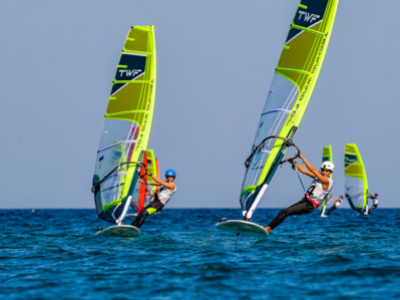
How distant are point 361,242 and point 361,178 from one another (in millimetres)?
32853

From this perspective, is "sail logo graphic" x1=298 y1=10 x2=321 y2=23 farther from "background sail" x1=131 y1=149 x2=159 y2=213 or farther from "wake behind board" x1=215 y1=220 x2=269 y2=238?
"background sail" x1=131 y1=149 x2=159 y2=213

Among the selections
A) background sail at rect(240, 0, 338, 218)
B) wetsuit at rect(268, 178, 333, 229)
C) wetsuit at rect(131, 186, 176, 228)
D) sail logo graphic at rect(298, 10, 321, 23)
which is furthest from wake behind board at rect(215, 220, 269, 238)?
sail logo graphic at rect(298, 10, 321, 23)

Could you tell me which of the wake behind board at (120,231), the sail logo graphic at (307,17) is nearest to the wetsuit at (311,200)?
the sail logo graphic at (307,17)

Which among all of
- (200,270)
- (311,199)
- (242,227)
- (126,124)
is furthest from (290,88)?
(126,124)

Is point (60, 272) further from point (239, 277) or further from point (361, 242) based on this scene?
point (361, 242)

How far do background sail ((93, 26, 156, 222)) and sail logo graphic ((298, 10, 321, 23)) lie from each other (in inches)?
206

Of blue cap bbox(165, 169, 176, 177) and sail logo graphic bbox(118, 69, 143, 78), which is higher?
sail logo graphic bbox(118, 69, 143, 78)

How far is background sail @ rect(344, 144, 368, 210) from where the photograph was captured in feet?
164

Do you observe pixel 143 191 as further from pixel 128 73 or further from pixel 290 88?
pixel 290 88

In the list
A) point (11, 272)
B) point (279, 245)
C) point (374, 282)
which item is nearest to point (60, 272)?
point (11, 272)

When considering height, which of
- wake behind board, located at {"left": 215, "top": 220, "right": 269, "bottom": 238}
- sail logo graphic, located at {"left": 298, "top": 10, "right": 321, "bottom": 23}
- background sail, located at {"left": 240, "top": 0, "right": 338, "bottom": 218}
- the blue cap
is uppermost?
sail logo graphic, located at {"left": 298, "top": 10, "right": 321, "bottom": 23}

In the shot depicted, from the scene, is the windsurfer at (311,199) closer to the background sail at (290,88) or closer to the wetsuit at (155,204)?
the background sail at (290,88)

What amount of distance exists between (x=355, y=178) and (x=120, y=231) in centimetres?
3564

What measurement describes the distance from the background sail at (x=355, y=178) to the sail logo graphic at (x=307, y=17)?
34808mm
